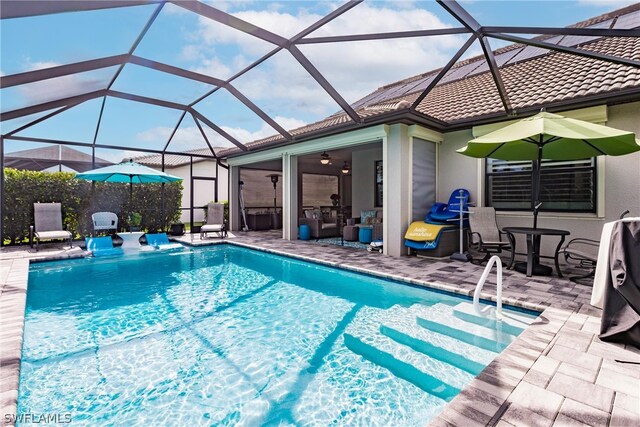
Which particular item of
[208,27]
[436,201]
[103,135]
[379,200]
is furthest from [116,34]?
[379,200]

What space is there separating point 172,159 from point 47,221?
5.33 m

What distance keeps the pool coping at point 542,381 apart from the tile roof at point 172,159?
31.9ft

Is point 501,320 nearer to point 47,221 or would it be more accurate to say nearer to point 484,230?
point 484,230

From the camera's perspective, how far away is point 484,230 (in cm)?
670

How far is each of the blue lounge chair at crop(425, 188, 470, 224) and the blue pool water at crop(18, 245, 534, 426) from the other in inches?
101

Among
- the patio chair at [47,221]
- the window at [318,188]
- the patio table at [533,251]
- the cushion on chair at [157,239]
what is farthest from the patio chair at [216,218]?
the patio table at [533,251]

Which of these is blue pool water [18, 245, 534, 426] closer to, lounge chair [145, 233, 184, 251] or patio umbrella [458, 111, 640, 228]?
patio umbrella [458, 111, 640, 228]

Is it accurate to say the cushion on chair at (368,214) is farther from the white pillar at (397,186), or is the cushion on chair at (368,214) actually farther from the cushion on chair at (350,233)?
the white pillar at (397,186)

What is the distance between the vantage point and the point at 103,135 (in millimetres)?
10484

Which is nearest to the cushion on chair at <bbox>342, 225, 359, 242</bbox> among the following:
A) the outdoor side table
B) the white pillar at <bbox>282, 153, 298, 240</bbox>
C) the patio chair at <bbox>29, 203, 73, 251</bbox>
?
the white pillar at <bbox>282, 153, 298, 240</bbox>

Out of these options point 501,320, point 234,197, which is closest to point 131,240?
point 234,197

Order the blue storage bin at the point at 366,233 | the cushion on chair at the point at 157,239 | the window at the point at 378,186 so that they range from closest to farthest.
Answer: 1. the blue storage bin at the point at 366,233
2. the cushion on chair at the point at 157,239
3. the window at the point at 378,186

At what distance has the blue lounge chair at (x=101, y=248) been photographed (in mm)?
8352

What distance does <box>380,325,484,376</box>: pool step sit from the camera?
305 cm
